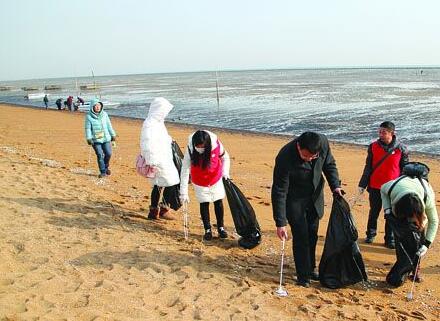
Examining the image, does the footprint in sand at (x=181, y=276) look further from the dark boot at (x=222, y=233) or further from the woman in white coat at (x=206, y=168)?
the dark boot at (x=222, y=233)

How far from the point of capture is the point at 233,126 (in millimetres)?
21484

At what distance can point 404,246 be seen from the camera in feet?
14.6

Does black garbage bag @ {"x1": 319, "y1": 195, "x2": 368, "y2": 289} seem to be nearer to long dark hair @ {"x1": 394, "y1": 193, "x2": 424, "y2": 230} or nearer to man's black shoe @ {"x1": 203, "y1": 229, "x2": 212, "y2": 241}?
long dark hair @ {"x1": 394, "y1": 193, "x2": 424, "y2": 230}

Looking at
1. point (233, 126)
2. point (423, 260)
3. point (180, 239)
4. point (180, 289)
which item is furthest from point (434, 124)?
point (180, 289)

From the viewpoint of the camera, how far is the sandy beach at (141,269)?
358 cm

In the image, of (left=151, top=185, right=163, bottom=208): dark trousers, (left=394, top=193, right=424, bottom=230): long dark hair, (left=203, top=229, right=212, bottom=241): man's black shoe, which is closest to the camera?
(left=394, top=193, right=424, bottom=230): long dark hair

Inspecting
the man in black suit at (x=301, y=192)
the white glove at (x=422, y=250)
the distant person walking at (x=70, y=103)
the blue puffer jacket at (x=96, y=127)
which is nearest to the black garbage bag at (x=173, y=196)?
the man in black suit at (x=301, y=192)

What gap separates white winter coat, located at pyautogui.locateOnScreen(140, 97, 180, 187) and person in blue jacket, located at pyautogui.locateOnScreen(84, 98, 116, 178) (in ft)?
9.28

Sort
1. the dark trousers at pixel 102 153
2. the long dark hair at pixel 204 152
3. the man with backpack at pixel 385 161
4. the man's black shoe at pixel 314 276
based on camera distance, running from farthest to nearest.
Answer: the dark trousers at pixel 102 153 → the man with backpack at pixel 385 161 → the long dark hair at pixel 204 152 → the man's black shoe at pixel 314 276

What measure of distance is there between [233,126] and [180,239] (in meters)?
16.3

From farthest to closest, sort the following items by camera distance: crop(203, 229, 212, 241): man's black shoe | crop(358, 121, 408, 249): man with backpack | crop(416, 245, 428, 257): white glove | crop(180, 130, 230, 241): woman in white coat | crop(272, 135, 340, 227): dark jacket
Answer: crop(203, 229, 212, 241): man's black shoe < crop(358, 121, 408, 249): man with backpack < crop(180, 130, 230, 241): woman in white coat < crop(416, 245, 428, 257): white glove < crop(272, 135, 340, 227): dark jacket

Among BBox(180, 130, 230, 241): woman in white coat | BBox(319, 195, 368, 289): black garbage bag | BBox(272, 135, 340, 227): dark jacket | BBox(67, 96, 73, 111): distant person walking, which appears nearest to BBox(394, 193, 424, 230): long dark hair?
BBox(319, 195, 368, 289): black garbage bag

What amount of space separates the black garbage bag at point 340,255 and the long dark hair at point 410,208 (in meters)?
0.49

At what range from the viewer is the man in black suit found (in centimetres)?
414
